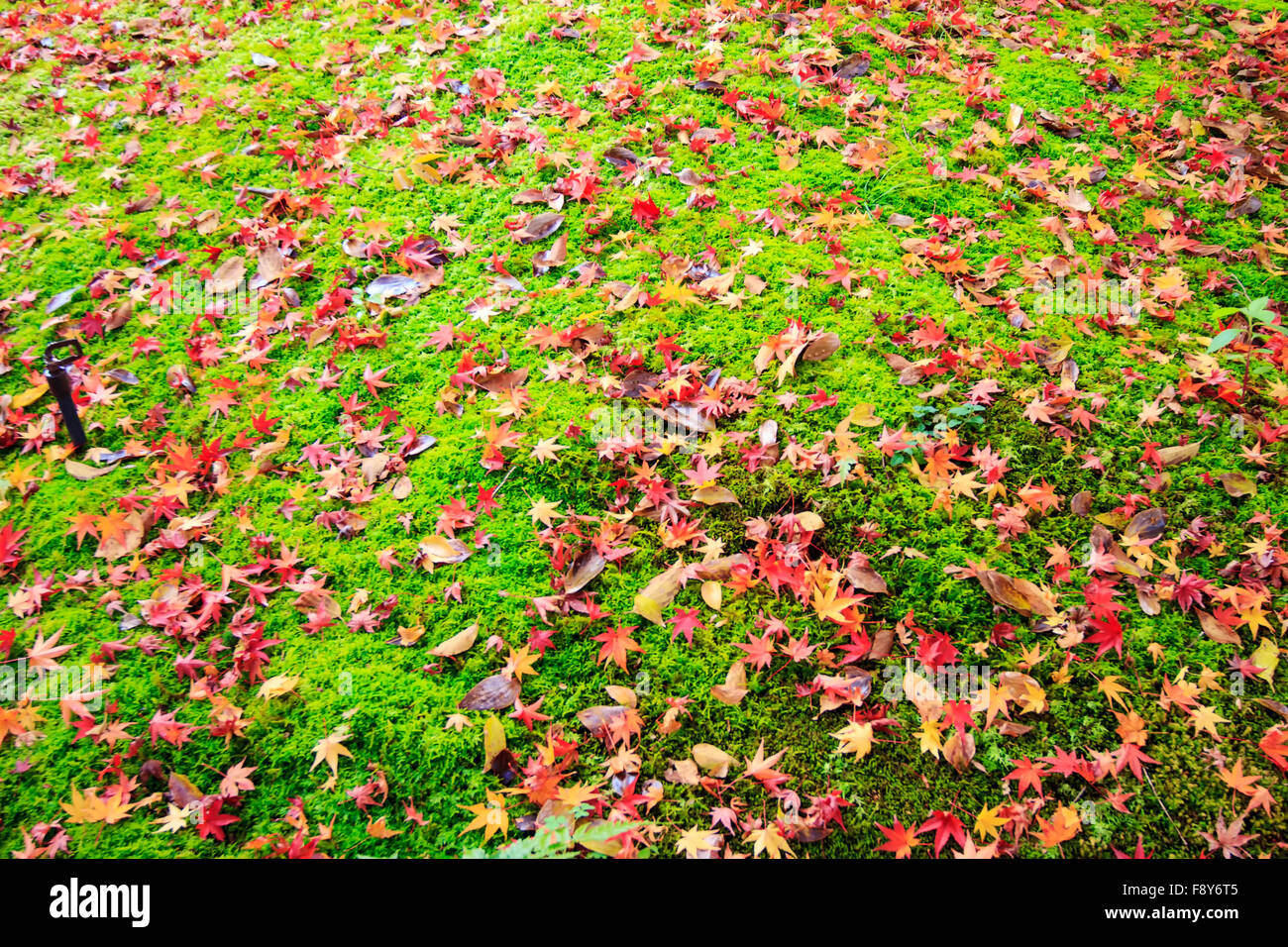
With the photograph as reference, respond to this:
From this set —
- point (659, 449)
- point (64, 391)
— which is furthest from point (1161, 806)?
point (64, 391)

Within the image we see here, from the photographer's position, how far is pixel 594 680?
2430 millimetres

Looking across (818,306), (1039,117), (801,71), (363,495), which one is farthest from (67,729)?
(1039,117)

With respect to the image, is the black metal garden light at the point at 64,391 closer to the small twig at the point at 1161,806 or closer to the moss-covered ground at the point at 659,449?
the moss-covered ground at the point at 659,449

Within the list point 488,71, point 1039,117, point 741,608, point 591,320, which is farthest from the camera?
point 488,71

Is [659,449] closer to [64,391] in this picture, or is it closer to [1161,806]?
[1161,806]

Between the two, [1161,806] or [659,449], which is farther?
[659,449]

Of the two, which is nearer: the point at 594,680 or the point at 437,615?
the point at 594,680

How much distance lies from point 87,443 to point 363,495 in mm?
1301

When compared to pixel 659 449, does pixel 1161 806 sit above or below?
below

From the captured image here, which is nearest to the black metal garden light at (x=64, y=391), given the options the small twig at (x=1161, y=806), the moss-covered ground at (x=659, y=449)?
the moss-covered ground at (x=659, y=449)

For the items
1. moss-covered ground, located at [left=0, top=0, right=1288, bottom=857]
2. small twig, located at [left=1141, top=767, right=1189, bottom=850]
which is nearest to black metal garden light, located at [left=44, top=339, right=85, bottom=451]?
moss-covered ground, located at [left=0, top=0, right=1288, bottom=857]

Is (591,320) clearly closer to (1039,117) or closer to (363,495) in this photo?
(363,495)

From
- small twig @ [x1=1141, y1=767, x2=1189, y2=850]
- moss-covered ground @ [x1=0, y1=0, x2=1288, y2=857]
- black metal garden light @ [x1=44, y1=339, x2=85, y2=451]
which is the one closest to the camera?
small twig @ [x1=1141, y1=767, x2=1189, y2=850]

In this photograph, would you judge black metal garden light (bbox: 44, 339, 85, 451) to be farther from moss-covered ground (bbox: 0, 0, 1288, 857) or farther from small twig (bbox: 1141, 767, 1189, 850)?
small twig (bbox: 1141, 767, 1189, 850)
